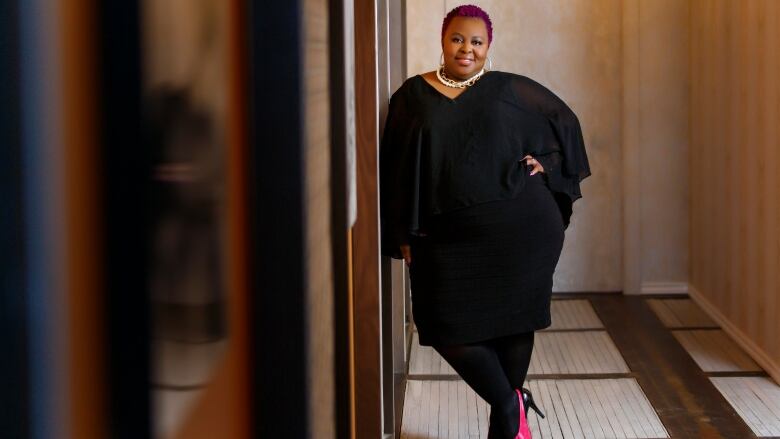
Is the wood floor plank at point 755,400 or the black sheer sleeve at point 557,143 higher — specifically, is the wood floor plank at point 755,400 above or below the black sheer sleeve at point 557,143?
below

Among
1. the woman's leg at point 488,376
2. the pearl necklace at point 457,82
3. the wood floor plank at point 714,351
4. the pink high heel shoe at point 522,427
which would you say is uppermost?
the pearl necklace at point 457,82

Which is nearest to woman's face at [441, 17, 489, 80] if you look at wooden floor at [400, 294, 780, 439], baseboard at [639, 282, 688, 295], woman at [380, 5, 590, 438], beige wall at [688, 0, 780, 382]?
woman at [380, 5, 590, 438]

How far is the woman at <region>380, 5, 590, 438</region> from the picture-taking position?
282cm

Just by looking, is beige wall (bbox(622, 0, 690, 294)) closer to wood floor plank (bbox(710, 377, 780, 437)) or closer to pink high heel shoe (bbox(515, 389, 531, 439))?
wood floor plank (bbox(710, 377, 780, 437))

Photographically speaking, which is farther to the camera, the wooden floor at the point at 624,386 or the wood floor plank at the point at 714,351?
the wood floor plank at the point at 714,351

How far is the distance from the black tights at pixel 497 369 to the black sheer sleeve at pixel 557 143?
47cm

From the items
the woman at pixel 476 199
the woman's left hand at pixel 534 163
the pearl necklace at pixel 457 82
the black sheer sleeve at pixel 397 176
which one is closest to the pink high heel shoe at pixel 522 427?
the woman at pixel 476 199

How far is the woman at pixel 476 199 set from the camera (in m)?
2.82

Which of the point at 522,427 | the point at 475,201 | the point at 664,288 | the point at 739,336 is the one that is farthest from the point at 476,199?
the point at 664,288

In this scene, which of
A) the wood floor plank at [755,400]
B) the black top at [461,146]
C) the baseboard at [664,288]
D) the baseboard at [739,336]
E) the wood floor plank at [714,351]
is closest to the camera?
the black top at [461,146]

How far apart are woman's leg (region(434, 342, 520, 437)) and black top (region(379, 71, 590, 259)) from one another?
1.14ft

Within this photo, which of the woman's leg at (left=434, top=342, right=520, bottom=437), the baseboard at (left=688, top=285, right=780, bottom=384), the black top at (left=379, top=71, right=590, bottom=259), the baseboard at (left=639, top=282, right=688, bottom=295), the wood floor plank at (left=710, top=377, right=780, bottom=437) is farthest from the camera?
the baseboard at (left=639, top=282, right=688, bottom=295)

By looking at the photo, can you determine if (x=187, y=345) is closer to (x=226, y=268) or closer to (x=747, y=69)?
(x=226, y=268)

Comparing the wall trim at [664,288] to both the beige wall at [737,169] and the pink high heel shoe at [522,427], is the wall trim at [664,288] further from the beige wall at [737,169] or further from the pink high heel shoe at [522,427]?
the pink high heel shoe at [522,427]
